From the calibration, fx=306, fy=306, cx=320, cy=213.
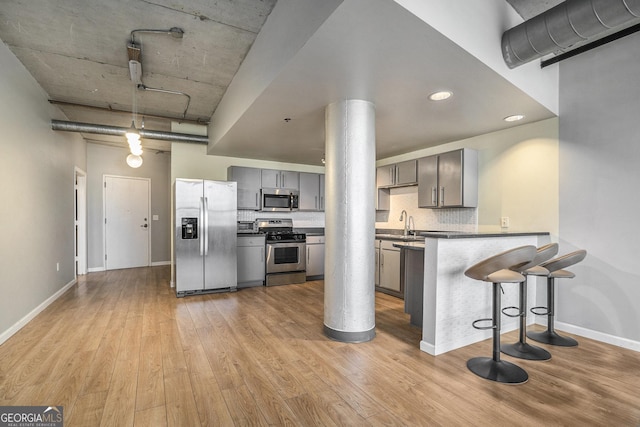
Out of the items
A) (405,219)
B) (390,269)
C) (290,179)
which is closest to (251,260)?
(290,179)

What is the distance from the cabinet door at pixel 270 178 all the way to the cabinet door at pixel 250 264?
125cm

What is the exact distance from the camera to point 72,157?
17.6ft

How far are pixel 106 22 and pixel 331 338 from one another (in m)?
3.53

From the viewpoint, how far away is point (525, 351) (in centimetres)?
270

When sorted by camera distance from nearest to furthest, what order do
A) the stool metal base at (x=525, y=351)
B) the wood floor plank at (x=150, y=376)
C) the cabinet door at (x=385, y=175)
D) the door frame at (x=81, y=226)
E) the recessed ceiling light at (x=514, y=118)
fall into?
the wood floor plank at (x=150, y=376), the stool metal base at (x=525, y=351), the recessed ceiling light at (x=514, y=118), the cabinet door at (x=385, y=175), the door frame at (x=81, y=226)

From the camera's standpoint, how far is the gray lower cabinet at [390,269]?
4.49 m

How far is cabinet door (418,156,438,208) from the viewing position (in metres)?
4.52

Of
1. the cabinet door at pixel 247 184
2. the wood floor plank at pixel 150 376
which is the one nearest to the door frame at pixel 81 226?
the cabinet door at pixel 247 184

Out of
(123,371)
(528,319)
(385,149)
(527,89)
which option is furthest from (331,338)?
(385,149)

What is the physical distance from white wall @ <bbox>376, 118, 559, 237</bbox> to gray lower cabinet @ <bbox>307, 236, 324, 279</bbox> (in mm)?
2184

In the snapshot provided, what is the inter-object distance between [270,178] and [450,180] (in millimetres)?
3204

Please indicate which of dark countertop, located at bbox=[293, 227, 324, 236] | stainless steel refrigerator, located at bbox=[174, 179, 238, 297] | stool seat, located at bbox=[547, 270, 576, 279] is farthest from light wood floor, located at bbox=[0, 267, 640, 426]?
dark countertop, located at bbox=[293, 227, 324, 236]

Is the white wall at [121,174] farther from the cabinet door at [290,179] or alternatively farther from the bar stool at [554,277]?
the bar stool at [554,277]

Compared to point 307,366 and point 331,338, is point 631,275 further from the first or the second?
point 307,366
